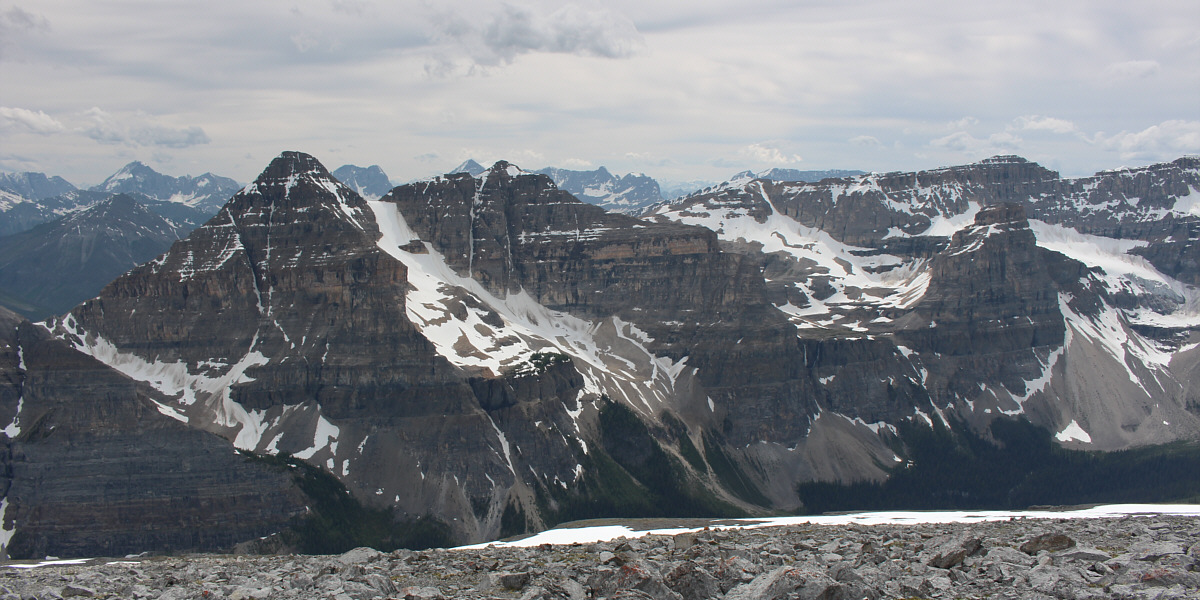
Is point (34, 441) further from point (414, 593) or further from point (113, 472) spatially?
point (414, 593)

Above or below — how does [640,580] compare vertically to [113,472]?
above

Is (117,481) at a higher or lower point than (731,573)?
lower

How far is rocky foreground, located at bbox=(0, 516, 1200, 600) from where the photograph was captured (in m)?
46.2

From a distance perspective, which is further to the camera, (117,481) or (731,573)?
(117,481)

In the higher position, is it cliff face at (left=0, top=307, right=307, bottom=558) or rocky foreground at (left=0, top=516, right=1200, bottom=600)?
rocky foreground at (left=0, top=516, right=1200, bottom=600)

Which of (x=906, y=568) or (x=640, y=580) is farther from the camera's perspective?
(x=906, y=568)

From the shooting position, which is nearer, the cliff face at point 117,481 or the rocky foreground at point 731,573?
the rocky foreground at point 731,573

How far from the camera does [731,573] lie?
51594 mm

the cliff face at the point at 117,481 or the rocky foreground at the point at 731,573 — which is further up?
the rocky foreground at the point at 731,573

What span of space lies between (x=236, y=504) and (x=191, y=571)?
131108mm

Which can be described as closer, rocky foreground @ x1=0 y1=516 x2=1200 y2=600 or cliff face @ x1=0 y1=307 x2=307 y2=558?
rocky foreground @ x1=0 y1=516 x2=1200 y2=600

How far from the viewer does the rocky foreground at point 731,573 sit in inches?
1821

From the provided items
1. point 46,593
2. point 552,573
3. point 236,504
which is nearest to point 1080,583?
point 552,573

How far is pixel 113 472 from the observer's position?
189 metres
